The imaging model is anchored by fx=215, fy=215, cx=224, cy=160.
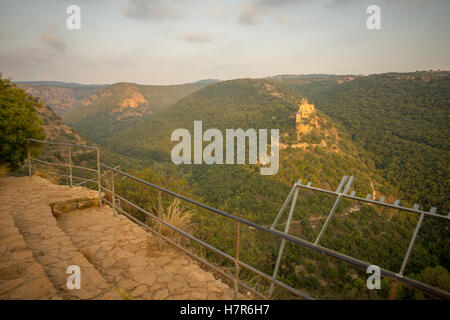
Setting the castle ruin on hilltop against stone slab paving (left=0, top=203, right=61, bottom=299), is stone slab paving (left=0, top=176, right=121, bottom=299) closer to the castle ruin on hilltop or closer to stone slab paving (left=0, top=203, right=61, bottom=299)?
stone slab paving (left=0, top=203, right=61, bottom=299)

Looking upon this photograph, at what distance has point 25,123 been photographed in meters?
6.26

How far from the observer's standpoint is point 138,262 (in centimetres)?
290

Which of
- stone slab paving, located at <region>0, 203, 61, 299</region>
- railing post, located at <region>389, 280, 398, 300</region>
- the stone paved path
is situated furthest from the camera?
the stone paved path

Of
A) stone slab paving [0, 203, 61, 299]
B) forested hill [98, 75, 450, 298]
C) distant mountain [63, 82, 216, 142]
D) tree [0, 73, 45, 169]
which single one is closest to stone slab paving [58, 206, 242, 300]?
stone slab paving [0, 203, 61, 299]

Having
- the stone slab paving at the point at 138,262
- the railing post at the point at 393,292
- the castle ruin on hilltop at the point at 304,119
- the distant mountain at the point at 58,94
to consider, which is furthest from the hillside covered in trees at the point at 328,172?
the distant mountain at the point at 58,94

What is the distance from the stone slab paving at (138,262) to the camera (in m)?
2.45

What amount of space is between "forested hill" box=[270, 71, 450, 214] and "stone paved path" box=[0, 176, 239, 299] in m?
31.4

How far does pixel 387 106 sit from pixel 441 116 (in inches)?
344

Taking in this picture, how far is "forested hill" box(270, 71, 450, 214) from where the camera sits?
90.9ft

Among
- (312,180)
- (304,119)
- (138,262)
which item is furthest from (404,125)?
(138,262)

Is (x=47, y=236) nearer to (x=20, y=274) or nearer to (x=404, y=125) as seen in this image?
(x=20, y=274)

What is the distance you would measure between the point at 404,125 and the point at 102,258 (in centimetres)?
4964
